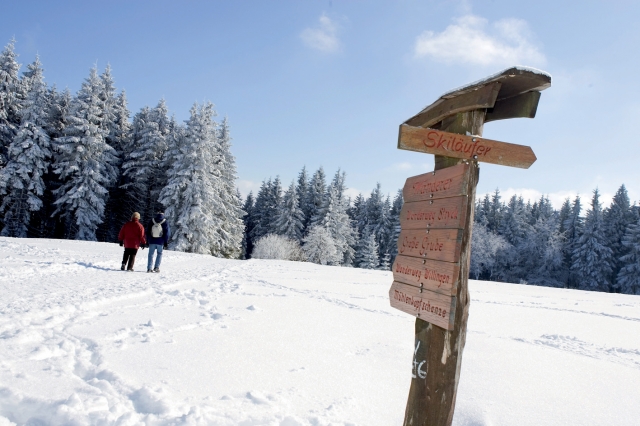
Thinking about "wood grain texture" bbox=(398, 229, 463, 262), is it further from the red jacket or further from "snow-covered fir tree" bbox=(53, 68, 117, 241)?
"snow-covered fir tree" bbox=(53, 68, 117, 241)

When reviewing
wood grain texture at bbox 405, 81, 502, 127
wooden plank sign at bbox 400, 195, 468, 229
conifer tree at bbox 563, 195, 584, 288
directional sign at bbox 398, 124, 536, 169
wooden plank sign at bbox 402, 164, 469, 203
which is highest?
conifer tree at bbox 563, 195, 584, 288

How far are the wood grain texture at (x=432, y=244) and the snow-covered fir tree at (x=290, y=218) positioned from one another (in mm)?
45525

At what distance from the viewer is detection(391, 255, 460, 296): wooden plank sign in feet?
8.61

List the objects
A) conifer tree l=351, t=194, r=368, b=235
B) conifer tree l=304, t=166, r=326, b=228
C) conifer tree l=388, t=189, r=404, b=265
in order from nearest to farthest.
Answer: conifer tree l=304, t=166, r=326, b=228
conifer tree l=388, t=189, r=404, b=265
conifer tree l=351, t=194, r=368, b=235

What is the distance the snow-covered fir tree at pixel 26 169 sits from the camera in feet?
90.6

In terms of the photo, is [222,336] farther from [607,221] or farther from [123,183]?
[607,221]

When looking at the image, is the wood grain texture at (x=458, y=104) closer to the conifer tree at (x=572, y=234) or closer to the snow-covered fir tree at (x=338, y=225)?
the snow-covered fir tree at (x=338, y=225)

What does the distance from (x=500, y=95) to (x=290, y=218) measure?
46413 millimetres

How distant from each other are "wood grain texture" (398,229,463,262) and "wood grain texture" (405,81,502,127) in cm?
101

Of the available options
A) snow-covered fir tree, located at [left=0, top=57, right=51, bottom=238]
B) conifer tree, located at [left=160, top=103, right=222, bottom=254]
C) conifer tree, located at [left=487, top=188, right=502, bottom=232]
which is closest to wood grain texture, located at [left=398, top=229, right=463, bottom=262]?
conifer tree, located at [left=160, top=103, right=222, bottom=254]

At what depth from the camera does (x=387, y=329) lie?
256 inches

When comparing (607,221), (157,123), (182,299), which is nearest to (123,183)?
(157,123)

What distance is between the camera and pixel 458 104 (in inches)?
123

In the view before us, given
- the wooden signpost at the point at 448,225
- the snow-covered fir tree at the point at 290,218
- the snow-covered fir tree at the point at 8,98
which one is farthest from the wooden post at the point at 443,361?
the snow-covered fir tree at the point at 290,218
